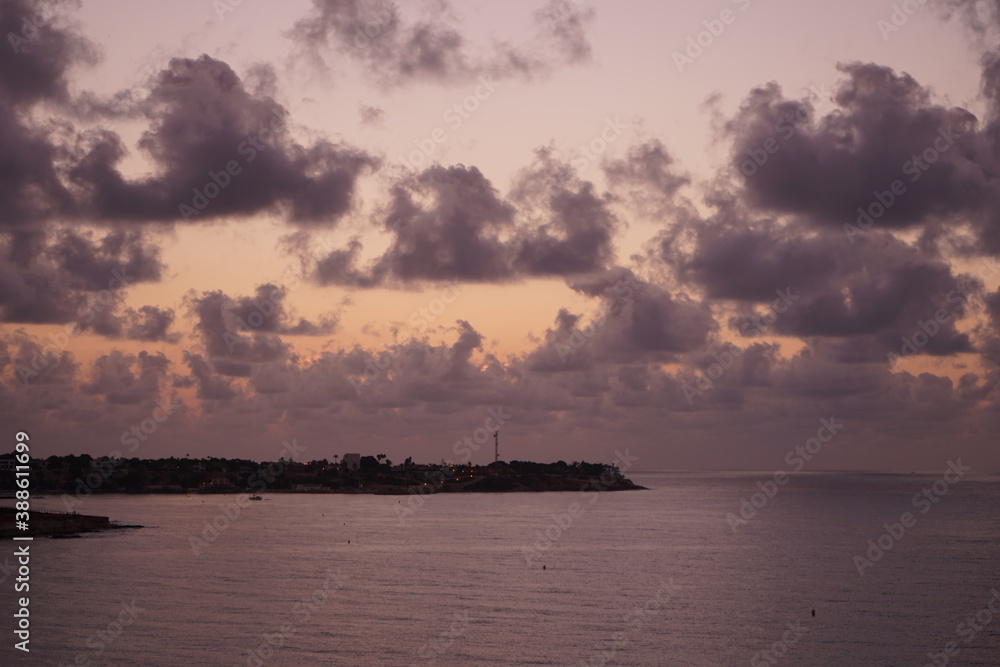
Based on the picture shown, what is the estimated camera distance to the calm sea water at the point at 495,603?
76250mm

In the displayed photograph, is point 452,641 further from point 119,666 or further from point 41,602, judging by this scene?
point 41,602

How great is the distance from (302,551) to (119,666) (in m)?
79.8

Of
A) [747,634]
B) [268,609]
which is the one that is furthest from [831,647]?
[268,609]

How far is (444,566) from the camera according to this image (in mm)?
129875

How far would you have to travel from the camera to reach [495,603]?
9856 cm

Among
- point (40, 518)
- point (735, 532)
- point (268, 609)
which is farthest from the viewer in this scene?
point (735, 532)

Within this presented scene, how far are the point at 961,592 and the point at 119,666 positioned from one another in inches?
3648

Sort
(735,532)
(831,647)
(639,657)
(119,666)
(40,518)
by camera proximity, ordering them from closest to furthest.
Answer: (119,666), (639,657), (831,647), (40,518), (735,532)

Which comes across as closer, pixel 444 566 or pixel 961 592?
pixel 961 592

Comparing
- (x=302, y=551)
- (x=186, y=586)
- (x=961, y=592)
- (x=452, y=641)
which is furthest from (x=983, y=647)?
(x=302, y=551)

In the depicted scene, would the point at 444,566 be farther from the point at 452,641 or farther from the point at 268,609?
the point at 452,641

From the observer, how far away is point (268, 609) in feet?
307

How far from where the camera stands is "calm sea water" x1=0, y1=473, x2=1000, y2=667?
250 feet

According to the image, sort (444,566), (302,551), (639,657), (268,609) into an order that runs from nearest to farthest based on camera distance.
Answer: (639,657)
(268,609)
(444,566)
(302,551)
